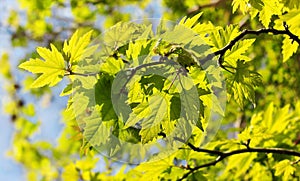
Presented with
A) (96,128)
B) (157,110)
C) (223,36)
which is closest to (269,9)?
(223,36)

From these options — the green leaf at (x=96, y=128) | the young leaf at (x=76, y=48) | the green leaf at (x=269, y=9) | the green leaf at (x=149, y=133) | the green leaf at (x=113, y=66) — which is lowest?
the green leaf at (x=149, y=133)

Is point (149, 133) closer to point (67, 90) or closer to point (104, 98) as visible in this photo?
point (104, 98)

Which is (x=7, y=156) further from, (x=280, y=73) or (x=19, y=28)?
(x=280, y=73)

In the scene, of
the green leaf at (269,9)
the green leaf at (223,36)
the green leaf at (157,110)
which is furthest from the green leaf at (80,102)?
the green leaf at (269,9)

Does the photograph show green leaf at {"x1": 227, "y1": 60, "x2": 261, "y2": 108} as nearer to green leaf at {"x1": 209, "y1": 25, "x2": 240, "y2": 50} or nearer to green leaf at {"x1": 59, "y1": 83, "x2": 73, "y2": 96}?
green leaf at {"x1": 209, "y1": 25, "x2": 240, "y2": 50}

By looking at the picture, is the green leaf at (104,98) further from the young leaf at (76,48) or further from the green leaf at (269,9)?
the green leaf at (269,9)

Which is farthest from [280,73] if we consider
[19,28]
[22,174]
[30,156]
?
[22,174]

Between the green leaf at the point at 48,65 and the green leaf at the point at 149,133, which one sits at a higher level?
the green leaf at the point at 48,65

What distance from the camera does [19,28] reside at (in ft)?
12.0

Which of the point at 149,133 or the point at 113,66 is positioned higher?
the point at 113,66

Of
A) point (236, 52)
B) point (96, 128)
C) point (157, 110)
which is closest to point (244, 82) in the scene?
point (236, 52)

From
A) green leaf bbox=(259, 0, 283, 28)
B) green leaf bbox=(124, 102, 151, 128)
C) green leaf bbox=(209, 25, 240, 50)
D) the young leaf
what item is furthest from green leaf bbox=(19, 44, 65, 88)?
green leaf bbox=(259, 0, 283, 28)

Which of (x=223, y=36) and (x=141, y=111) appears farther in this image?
(x=223, y=36)

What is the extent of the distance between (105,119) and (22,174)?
4.53 metres
